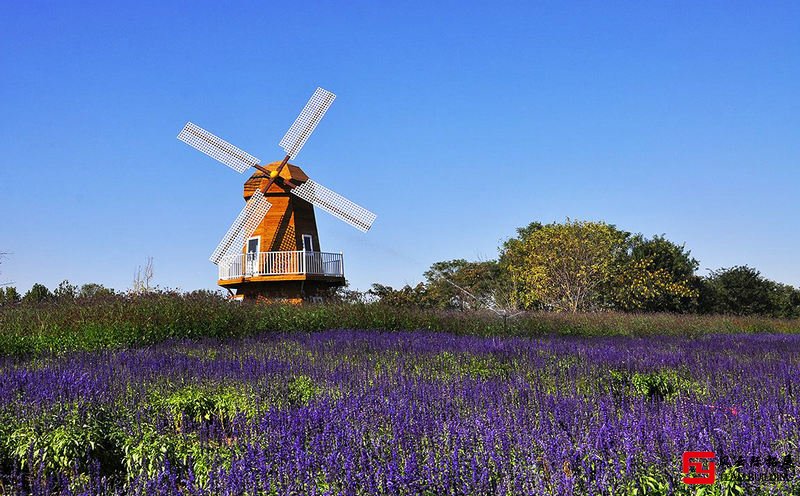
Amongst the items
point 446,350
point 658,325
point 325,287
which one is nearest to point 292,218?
point 325,287

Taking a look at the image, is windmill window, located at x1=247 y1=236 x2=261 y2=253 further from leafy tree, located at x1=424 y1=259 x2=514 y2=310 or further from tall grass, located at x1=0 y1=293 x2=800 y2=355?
leafy tree, located at x1=424 y1=259 x2=514 y2=310

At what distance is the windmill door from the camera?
27891 mm

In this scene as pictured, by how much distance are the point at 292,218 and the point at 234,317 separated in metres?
12.2

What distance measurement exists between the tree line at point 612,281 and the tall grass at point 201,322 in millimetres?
10751

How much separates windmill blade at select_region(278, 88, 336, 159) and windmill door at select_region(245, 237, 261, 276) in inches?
156

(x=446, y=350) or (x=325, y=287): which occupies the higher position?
(x=325, y=287)

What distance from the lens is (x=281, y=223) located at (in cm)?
2848

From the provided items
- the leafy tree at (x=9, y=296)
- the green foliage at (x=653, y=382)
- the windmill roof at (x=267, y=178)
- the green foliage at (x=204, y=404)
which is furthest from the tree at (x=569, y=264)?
the green foliage at (x=204, y=404)

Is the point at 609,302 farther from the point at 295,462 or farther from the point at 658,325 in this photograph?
the point at 295,462

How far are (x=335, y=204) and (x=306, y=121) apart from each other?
4.18 metres

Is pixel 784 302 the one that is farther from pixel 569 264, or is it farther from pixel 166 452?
pixel 166 452

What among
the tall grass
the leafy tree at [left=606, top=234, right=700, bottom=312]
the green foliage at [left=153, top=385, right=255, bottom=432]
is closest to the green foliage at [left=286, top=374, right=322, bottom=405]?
the green foliage at [left=153, top=385, right=255, bottom=432]

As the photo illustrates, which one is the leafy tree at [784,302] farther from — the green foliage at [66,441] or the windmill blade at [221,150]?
the green foliage at [66,441]

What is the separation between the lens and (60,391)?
22.1ft
